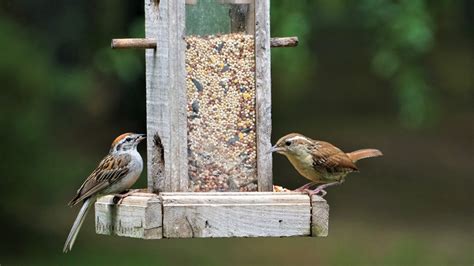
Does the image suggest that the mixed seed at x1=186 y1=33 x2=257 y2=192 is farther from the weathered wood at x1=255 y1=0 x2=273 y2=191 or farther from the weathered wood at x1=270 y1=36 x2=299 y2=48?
the weathered wood at x1=270 y1=36 x2=299 y2=48

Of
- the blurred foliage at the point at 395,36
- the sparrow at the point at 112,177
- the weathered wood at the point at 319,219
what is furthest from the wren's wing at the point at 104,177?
the blurred foliage at the point at 395,36

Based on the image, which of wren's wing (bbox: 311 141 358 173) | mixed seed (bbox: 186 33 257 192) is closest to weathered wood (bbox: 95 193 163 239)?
mixed seed (bbox: 186 33 257 192)

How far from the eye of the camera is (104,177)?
682cm

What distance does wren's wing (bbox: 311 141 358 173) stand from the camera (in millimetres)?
6887

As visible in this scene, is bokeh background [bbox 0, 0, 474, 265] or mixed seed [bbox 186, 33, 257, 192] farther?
bokeh background [bbox 0, 0, 474, 265]

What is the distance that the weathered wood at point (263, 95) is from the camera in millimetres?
6551

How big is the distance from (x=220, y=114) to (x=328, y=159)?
0.74 m

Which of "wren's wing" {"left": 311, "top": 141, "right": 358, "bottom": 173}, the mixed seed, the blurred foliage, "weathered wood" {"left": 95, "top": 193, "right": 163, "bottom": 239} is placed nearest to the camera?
"weathered wood" {"left": 95, "top": 193, "right": 163, "bottom": 239}

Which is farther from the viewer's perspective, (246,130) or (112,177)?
(112,177)

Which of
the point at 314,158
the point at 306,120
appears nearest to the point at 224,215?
the point at 314,158

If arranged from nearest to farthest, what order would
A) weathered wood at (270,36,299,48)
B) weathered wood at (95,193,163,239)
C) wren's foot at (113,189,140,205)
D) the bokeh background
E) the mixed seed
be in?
1. weathered wood at (95,193,163,239)
2. wren's foot at (113,189,140,205)
3. the mixed seed
4. weathered wood at (270,36,299,48)
5. the bokeh background

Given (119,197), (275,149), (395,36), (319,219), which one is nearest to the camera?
(319,219)

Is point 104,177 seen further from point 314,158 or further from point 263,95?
point 314,158

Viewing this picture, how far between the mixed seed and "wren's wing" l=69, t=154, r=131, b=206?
1.82 feet
